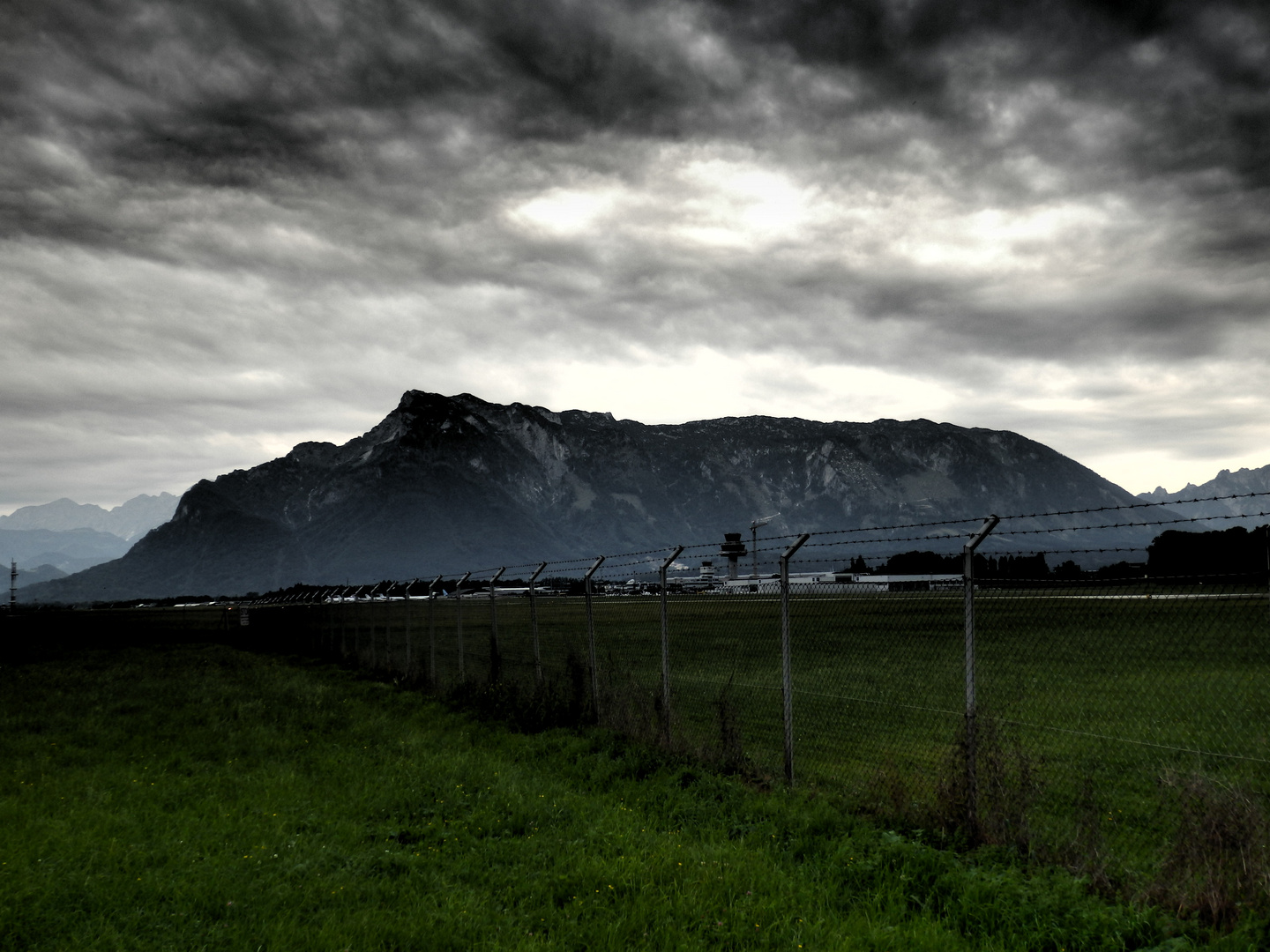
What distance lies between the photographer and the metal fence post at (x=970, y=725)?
7.14 meters

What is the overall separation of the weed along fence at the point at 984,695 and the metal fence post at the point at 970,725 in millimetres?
20

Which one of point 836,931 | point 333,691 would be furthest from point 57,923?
point 333,691

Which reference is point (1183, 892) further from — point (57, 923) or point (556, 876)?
point (57, 923)

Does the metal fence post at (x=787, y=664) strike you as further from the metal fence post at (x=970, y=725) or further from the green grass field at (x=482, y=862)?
the metal fence post at (x=970, y=725)

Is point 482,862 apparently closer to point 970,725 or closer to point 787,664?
point 787,664

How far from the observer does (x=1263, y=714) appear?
15.6 m

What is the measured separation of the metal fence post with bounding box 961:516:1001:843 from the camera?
714 cm

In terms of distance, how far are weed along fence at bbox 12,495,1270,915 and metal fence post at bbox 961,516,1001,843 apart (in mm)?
20

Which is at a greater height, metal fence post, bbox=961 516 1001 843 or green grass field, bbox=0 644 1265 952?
metal fence post, bbox=961 516 1001 843

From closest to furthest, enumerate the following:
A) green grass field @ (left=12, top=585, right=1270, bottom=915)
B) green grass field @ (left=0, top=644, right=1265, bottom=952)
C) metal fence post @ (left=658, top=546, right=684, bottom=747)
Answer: green grass field @ (left=0, top=644, right=1265, bottom=952) < green grass field @ (left=12, top=585, right=1270, bottom=915) < metal fence post @ (left=658, top=546, right=684, bottom=747)

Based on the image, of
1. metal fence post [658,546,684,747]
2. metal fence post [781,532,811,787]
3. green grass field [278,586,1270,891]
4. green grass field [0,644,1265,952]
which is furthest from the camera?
metal fence post [658,546,684,747]

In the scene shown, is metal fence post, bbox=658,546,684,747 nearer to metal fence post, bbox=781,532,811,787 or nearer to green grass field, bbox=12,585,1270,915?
green grass field, bbox=12,585,1270,915

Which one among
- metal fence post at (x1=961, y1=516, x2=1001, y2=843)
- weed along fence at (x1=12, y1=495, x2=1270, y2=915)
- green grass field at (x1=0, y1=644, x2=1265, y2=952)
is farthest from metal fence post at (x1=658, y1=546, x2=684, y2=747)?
metal fence post at (x1=961, y1=516, x2=1001, y2=843)

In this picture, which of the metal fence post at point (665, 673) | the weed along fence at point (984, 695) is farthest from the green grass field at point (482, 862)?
the weed along fence at point (984, 695)
